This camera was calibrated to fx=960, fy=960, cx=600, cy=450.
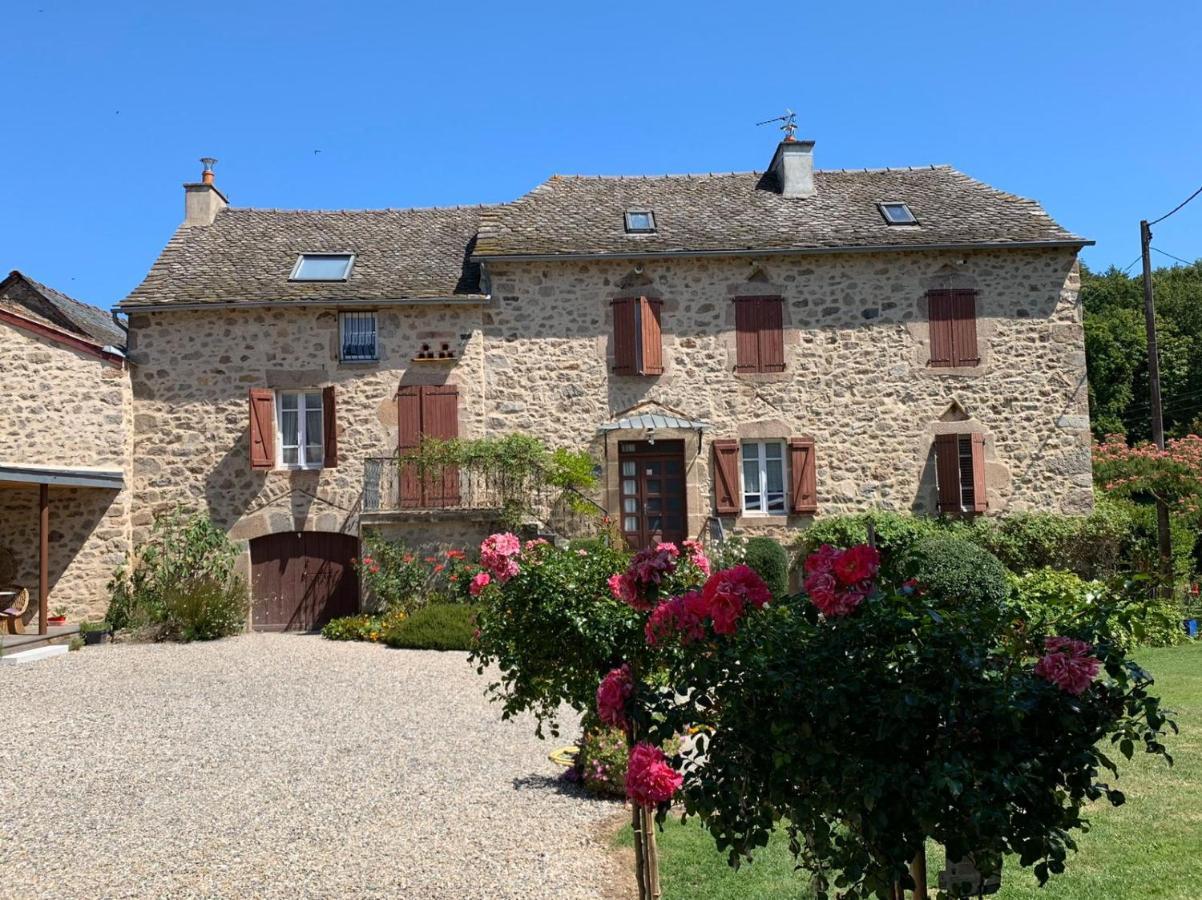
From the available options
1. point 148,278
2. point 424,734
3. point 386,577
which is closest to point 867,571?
point 424,734

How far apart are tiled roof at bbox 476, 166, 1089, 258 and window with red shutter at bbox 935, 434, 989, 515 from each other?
315 cm

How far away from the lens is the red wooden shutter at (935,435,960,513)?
14.9 m

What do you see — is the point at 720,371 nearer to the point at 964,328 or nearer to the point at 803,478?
the point at 803,478

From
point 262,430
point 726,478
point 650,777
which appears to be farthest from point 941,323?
point 650,777

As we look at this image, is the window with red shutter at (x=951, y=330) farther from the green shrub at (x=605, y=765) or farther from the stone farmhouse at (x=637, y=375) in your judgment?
the green shrub at (x=605, y=765)

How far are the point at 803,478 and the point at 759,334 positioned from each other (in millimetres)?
2393

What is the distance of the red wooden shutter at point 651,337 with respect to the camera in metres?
14.9

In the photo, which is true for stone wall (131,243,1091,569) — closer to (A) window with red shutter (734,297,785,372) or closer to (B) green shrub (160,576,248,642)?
(A) window with red shutter (734,297,785,372)

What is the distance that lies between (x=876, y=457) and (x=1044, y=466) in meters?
2.69

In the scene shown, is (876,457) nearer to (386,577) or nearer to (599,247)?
(599,247)

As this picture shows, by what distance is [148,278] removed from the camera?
49.6ft

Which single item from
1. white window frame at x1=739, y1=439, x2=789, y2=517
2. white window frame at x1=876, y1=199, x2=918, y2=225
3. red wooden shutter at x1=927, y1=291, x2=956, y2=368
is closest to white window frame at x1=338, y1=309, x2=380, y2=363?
white window frame at x1=739, y1=439, x2=789, y2=517

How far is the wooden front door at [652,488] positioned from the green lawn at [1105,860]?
30.7 feet

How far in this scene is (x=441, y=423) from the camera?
48.2ft
